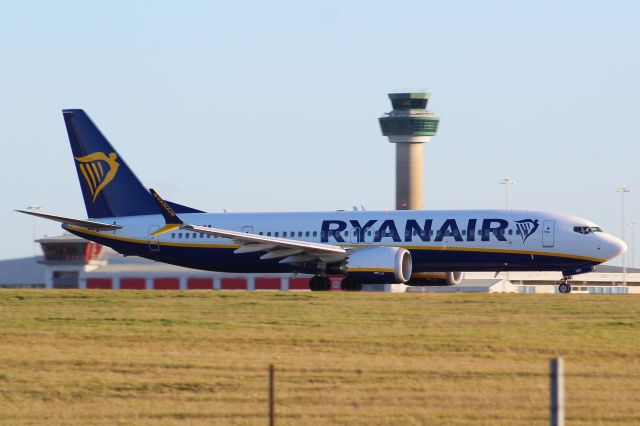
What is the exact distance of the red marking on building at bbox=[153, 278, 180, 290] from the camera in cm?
6856

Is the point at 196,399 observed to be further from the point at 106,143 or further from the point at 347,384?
the point at 106,143

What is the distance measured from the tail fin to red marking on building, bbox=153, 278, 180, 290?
14017 mm

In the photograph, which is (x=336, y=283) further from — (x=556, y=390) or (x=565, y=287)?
(x=556, y=390)

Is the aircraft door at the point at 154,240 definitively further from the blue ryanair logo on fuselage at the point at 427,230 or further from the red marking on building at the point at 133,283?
the red marking on building at the point at 133,283

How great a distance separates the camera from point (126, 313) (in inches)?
1446

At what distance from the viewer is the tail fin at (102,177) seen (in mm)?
54375

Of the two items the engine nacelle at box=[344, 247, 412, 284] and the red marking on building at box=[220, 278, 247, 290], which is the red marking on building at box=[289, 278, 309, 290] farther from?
the engine nacelle at box=[344, 247, 412, 284]

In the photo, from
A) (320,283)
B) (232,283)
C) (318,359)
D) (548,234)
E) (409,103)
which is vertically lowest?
(232,283)

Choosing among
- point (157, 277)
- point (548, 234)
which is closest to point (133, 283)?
point (157, 277)

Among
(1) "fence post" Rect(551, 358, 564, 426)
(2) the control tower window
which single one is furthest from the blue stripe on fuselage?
(2) the control tower window

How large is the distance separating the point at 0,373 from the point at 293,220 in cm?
2691

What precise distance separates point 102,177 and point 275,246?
10.8 metres

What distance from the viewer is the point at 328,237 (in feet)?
164

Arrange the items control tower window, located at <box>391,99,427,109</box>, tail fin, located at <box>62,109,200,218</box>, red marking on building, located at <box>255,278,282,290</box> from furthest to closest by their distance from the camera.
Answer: control tower window, located at <box>391,99,427,109</box>
red marking on building, located at <box>255,278,282,290</box>
tail fin, located at <box>62,109,200,218</box>
